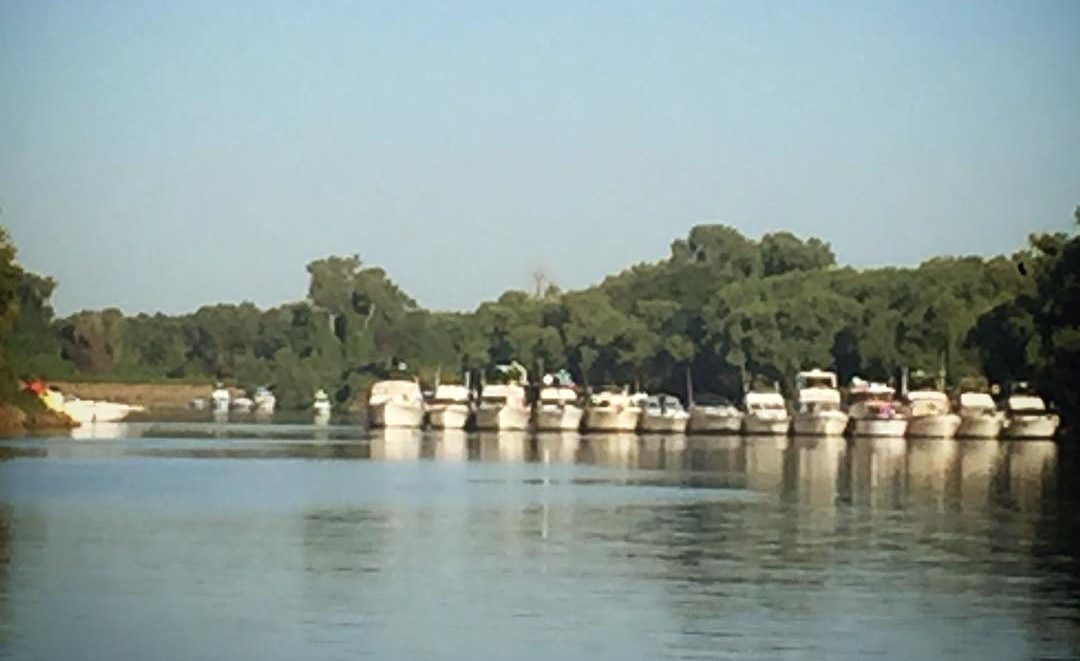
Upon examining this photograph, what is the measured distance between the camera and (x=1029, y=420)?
343ft

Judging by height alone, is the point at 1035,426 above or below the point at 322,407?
below

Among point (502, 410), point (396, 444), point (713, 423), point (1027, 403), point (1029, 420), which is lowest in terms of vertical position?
point (396, 444)

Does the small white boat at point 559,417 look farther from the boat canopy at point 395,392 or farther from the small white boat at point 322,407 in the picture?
the small white boat at point 322,407

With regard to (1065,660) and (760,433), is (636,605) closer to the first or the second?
(1065,660)

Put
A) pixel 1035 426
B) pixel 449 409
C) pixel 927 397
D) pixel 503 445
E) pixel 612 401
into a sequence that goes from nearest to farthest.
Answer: pixel 503 445, pixel 1035 426, pixel 927 397, pixel 449 409, pixel 612 401

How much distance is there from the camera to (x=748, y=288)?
166m

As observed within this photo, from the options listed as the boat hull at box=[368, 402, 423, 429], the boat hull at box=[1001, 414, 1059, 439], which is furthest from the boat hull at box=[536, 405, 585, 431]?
the boat hull at box=[1001, 414, 1059, 439]

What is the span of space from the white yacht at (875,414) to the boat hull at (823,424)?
2.58ft

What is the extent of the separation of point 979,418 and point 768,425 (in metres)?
11.8

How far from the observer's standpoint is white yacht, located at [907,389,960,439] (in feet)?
359

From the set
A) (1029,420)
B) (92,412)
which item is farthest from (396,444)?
(92,412)

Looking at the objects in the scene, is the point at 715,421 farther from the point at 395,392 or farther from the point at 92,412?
the point at 92,412

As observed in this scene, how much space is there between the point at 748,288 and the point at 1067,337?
6952 centimetres

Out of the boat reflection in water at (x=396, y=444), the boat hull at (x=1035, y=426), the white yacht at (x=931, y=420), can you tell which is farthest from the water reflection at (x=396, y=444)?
the boat hull at (x=1035, y=426)
